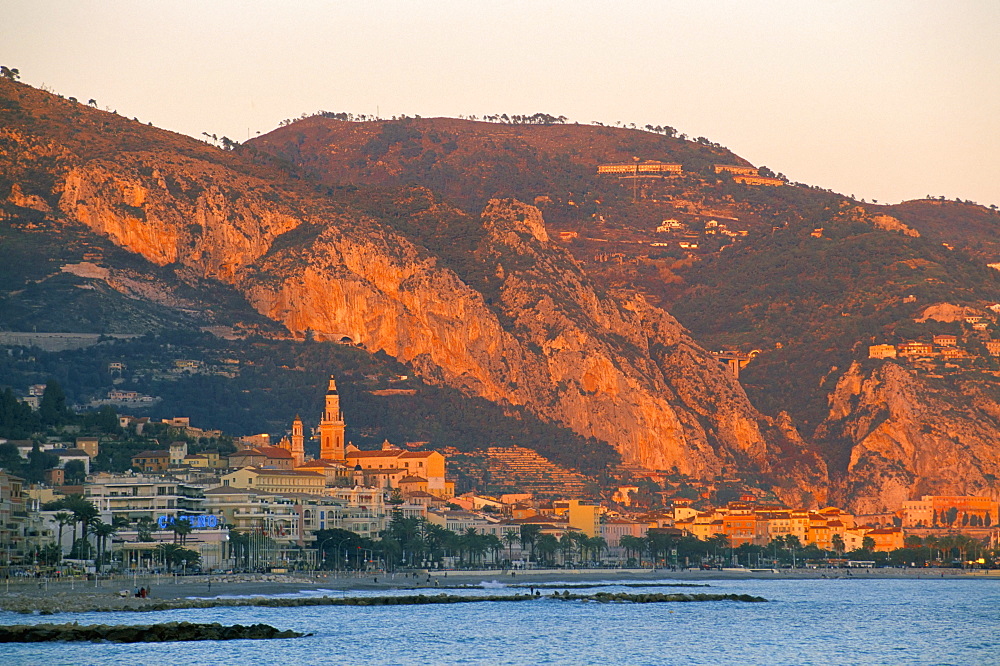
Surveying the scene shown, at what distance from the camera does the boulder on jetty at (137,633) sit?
86688 millimetres

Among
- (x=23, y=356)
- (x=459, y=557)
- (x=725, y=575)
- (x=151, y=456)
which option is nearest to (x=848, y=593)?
(x=725, y=575)

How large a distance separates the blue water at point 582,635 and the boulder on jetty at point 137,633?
1.13 m

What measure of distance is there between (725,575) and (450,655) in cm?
8941

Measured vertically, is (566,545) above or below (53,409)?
below

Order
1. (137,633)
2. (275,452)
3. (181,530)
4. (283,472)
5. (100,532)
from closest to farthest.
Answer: (137,633)
(100,532)
(181,530)
(283,472)
(275,452)

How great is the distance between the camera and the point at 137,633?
89.5 meters

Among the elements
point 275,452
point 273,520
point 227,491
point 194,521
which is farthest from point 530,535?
point 194,521

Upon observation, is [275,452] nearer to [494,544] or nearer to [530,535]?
[494,544]

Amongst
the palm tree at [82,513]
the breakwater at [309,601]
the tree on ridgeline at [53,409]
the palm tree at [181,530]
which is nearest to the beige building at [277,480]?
the tree on ridgeline at [53,409]

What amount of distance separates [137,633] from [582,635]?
74.3 feet

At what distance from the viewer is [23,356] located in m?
198

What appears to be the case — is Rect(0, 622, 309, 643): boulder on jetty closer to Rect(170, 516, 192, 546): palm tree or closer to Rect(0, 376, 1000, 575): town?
Rect(0, 376, 1000, 575): town

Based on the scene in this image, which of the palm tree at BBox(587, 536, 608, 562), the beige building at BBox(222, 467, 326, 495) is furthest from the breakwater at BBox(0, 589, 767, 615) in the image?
the palm tree at BBox(587, 536, 608, 562)

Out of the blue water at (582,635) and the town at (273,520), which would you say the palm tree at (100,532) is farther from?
the blue water at (582,635)
